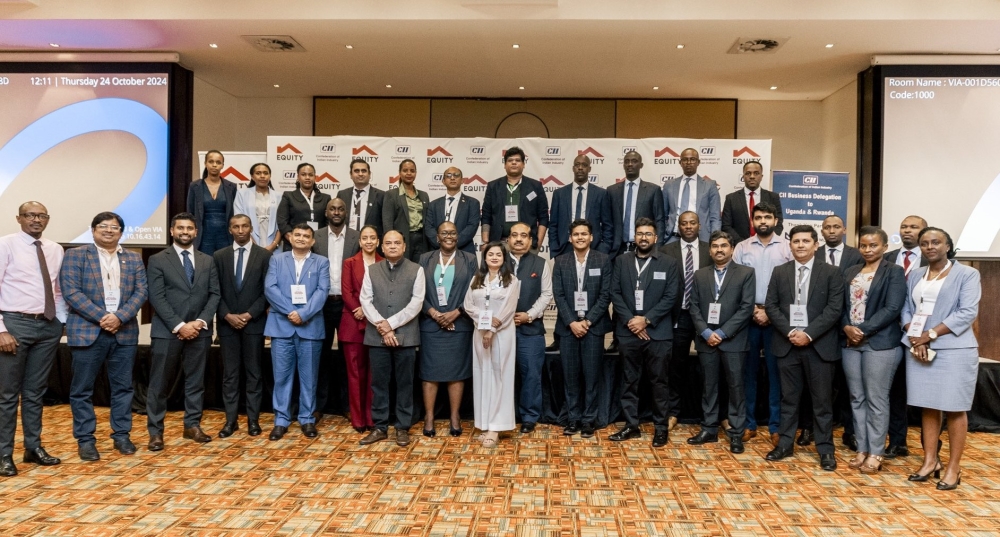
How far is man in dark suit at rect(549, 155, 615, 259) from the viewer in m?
5.84

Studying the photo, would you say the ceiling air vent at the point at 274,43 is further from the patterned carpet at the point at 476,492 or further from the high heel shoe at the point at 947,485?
the high heel shoe at the point at 947,485

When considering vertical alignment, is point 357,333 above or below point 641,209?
below

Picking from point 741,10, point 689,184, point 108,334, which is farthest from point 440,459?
point 741,10

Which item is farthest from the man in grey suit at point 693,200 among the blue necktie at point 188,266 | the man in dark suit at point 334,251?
the blue necktie at point 188,266

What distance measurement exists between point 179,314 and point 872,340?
4802 mm

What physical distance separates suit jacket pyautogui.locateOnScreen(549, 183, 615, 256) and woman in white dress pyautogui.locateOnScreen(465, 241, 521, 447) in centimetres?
125

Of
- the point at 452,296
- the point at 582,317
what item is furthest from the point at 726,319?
the point at 452,296

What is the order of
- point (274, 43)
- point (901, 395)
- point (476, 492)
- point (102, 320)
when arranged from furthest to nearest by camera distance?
1. point (274, 43)
2. point (901, 395)
3. point (102, 320)
4. point (476, 492)

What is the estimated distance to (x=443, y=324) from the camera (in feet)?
15.9

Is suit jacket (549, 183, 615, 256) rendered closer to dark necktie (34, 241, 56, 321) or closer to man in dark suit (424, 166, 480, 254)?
man in dark suit (424, 166, 480, 254)

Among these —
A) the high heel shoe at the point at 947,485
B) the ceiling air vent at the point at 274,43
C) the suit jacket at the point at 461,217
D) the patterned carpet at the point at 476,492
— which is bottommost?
the patterned carpet at the point at 476,492

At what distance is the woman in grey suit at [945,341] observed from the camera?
383cm

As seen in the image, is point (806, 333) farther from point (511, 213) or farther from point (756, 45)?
point (756, 45)

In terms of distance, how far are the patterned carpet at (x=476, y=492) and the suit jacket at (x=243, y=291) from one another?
874 millimetres
